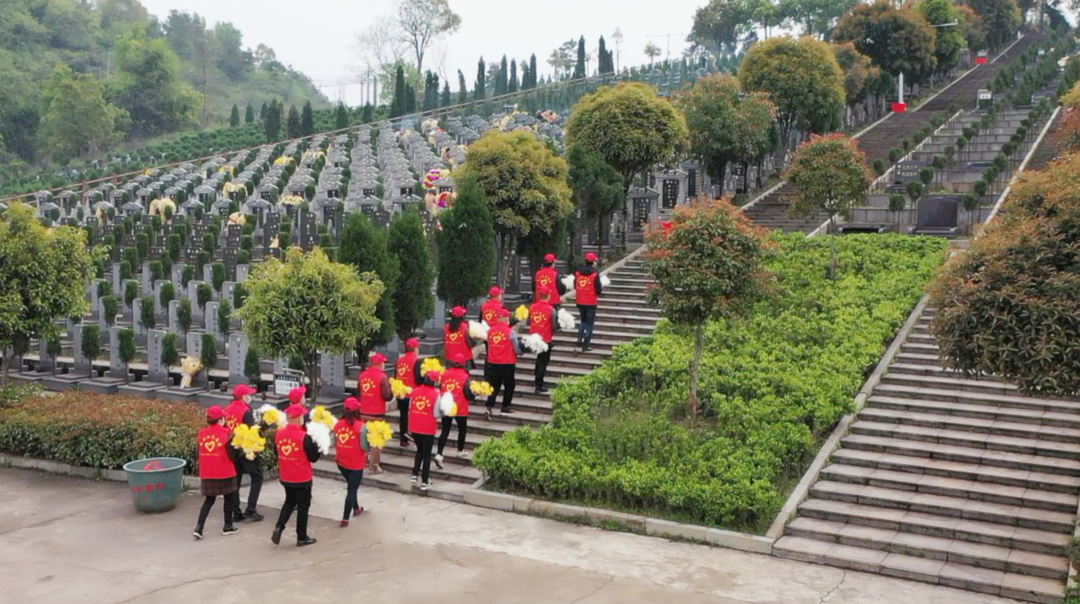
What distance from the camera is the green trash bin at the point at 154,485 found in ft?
43.3

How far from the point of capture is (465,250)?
18.9 meters

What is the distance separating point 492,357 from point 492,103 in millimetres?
44277

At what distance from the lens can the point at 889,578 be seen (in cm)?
1114

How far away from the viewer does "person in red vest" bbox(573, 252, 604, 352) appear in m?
17.5

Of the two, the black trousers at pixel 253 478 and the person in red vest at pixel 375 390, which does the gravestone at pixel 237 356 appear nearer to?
the person in red vest at pixel 375 390

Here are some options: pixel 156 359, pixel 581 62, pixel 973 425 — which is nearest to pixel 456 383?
pixel 973 425

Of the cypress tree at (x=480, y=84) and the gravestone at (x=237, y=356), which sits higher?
the cypress tree at (x=480, y=84)

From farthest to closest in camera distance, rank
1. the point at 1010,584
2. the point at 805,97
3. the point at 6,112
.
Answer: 1. the point at 6,112
2. the point at 805,97
3. the point at 1010,584

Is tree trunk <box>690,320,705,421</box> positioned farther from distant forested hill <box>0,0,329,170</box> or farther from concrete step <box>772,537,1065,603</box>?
distant forested hill <box>0,0,329,170</box>

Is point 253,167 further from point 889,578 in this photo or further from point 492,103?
point 889,578

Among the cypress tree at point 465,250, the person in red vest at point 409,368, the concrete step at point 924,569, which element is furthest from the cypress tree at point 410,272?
the concrete step at point 924,569

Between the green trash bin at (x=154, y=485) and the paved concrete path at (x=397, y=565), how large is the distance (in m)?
0.16

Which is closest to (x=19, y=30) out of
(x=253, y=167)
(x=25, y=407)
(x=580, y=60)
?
(x=580, y=60)

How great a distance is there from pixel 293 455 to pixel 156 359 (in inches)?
330
